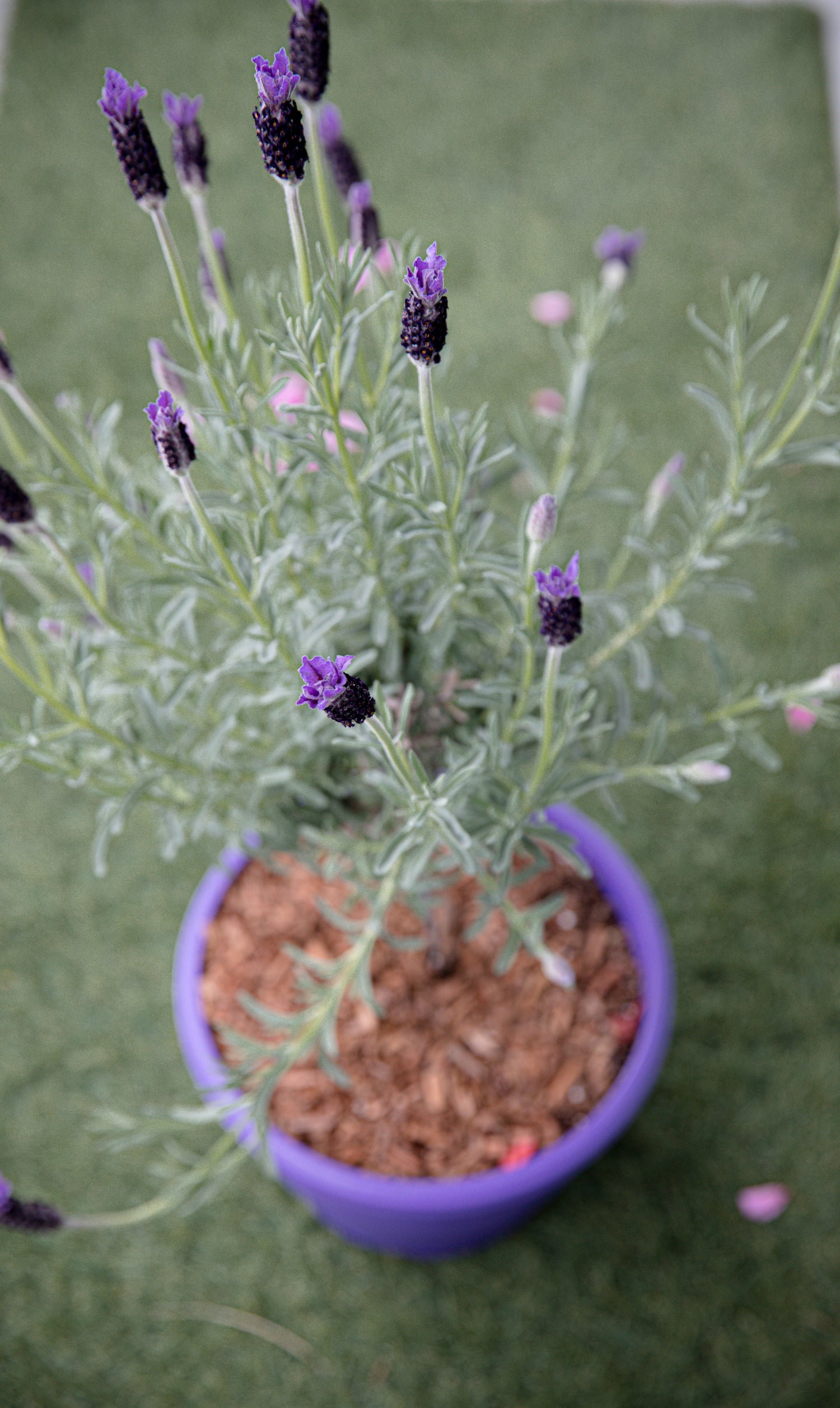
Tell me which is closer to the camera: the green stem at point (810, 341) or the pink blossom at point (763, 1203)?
the green stem at point (810, 341)

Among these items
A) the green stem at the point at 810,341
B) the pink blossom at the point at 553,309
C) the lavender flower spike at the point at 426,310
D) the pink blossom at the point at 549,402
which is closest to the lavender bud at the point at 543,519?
the lavender flower spike at the point at 426,310

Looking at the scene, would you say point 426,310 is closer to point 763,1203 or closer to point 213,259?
point 213,259

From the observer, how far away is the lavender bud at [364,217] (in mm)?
939

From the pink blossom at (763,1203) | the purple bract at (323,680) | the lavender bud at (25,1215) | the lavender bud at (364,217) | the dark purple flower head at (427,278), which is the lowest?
the pink blossom at (763,1203)

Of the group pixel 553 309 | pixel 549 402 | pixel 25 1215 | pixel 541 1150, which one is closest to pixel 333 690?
pixel 25 1215

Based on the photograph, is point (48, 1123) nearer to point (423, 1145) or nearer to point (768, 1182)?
point (423, 1145)

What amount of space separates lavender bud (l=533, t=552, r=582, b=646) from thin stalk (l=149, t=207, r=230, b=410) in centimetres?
27

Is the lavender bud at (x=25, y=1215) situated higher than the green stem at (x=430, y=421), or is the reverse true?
the green stem at (x=430, y=421)

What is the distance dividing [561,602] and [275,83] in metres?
0.35

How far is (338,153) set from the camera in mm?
1002

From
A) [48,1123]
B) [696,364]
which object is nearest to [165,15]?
[696,364]

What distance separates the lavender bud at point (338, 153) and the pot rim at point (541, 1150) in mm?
640

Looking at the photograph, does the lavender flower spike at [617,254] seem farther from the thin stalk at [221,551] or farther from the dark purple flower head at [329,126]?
the thin stalk at [221,551]

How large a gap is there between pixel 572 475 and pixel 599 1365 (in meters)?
1.15
